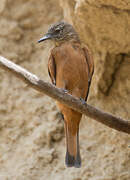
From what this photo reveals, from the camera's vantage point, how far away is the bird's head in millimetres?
5492

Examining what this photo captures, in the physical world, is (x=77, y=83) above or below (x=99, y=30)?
below

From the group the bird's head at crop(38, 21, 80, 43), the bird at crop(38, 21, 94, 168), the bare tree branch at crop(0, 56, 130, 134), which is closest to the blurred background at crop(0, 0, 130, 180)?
the bird's head at crop(38, 21, 80, 43)

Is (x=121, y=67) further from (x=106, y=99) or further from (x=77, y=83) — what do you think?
(x=77, y=83)

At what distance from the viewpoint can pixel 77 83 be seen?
5008mm

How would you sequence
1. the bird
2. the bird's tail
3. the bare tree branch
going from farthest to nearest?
the bird, the bird's tail, the bare tree branch

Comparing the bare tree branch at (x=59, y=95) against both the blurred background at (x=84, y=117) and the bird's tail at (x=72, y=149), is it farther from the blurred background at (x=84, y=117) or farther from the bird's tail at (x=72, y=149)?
the blurred background at (x=84, y=117)

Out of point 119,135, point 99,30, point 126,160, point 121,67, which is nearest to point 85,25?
point 99,30

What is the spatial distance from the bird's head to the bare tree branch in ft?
5.29

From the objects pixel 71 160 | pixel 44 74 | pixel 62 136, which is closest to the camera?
pixel 71 160

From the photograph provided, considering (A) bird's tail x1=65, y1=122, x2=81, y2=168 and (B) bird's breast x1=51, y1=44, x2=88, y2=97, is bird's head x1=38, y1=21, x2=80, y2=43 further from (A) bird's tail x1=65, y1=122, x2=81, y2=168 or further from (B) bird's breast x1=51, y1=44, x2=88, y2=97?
(A) bird's tail x1=65, y1=122, x2=81, y2=168

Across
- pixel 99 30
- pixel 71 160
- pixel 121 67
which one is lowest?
pixel 71 160

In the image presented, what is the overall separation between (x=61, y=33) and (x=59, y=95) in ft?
6.04

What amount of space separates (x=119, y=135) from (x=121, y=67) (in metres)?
1.01

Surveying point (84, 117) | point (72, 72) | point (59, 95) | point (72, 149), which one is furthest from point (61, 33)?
point (59, 95)
